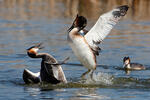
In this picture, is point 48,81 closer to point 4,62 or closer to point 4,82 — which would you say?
point 4,82

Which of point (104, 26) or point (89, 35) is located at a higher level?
point (104, 26)

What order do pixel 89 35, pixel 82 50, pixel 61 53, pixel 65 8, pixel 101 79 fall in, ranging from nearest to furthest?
1. pixel 82 50
2. pixel 89 35
3. pixel 101 79
4. pixel 61 53
5. pixel 65 8

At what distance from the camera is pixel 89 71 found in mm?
11664

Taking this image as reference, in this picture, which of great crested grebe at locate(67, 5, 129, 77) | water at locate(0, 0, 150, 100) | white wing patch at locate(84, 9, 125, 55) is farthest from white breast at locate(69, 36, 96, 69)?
water at locate(0, 0, 150, 100)

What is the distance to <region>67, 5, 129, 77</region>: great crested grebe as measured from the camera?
35.7 feet

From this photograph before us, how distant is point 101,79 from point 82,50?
0.89m

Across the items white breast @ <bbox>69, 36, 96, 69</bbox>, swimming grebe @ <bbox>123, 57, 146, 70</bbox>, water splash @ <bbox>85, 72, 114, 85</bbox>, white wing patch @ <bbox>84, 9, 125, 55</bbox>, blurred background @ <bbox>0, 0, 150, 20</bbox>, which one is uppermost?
blurred background @ <bbox>0, 0, 150, 20</bbox>

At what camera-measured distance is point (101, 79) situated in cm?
1145

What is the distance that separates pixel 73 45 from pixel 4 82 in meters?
1.70

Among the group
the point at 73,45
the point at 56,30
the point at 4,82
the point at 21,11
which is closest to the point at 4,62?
the point at 4,82

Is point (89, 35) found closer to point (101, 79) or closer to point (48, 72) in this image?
point (101, 79)

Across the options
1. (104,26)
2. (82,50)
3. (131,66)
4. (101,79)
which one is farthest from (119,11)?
(131,66)

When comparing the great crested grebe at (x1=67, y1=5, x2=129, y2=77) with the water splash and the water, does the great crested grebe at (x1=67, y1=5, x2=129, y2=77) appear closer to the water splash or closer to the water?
the water splash

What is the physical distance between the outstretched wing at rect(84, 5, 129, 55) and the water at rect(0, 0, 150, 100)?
2.96 ft
